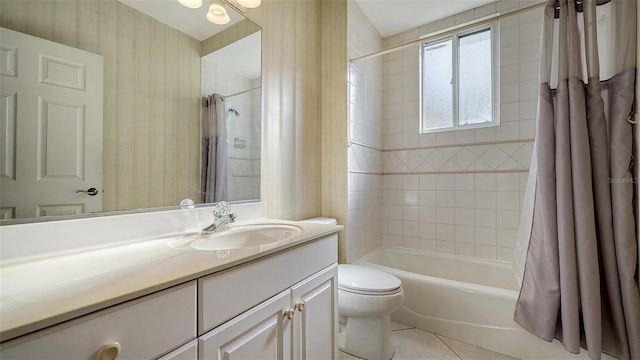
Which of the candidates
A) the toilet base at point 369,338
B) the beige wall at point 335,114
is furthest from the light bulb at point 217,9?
the toilet base at point 369,338

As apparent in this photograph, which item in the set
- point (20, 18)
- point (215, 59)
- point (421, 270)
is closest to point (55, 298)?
point (20, 18)

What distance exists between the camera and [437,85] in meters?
2.49

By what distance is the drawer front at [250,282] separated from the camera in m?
0.66

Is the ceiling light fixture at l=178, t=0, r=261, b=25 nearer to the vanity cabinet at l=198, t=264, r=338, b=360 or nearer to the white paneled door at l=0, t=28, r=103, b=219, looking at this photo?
the white paneled door at l=0, t=28, r=103, b=219

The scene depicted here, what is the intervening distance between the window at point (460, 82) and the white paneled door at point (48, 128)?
240cm

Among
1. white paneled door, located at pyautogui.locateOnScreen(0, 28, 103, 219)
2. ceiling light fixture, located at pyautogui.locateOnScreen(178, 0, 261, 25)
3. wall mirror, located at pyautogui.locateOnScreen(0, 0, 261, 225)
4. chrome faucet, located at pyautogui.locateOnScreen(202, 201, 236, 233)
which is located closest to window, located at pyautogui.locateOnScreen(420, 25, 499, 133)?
ceiling light fixture, located at pyautogui.locateOnScreen(178, 0, 261, 25)

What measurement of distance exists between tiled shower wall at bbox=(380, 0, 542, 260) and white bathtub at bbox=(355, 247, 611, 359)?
0.20m

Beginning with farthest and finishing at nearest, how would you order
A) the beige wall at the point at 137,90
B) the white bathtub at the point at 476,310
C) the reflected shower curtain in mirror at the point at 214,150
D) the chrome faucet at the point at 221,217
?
the white bathtub at the point at 476,310
the reflected shower curtain in mirror at the point at 214,150
the chrome faucet at the point at 221,217
the beige wall at the point at 137,90

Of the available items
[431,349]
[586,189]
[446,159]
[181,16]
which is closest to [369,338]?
[431,349]

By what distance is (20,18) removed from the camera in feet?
2.47

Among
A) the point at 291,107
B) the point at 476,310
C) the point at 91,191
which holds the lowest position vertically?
the point at 476,310

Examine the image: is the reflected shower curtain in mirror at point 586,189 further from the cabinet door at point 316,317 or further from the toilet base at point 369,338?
the cabinet door at point 316,317

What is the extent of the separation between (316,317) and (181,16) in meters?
1.43

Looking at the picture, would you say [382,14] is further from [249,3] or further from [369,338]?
[369,338]
